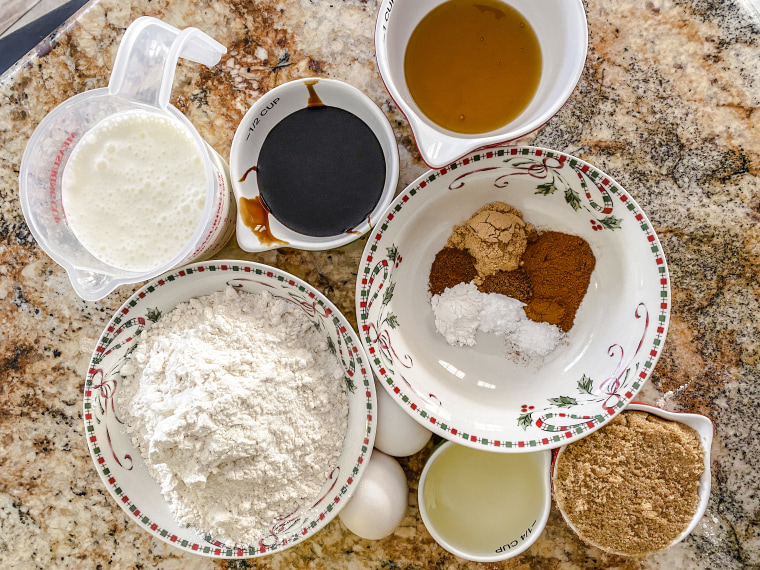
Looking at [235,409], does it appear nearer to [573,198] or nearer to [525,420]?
[525,420]

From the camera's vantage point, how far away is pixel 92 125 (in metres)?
0.94

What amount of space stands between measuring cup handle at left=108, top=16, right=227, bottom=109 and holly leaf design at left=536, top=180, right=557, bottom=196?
25.7 inches

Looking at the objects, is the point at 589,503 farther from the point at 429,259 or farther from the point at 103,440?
the point at 103,440

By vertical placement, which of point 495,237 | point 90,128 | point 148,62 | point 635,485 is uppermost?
point 148,62

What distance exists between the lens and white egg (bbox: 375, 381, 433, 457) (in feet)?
3.34

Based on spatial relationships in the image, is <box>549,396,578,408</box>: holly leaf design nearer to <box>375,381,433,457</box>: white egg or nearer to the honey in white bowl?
<box>375,381,433,457</box>: white egg

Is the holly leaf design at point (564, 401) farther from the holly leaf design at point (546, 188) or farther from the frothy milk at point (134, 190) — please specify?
the frothy milk at point (134, 190)

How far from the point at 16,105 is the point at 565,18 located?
1.01 m

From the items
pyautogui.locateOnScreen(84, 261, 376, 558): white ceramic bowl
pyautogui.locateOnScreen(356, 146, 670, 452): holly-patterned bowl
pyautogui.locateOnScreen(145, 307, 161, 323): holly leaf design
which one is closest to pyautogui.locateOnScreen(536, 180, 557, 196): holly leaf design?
pyautogui.locateOnScreen(356, 146, 670, 452): holly-patterned bowl

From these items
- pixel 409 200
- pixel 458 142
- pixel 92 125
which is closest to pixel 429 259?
pixel 409 200

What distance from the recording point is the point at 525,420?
3.37 feet

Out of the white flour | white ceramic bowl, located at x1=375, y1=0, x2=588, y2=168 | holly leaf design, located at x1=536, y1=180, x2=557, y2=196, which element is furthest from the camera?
holly leaf design, located at x1=536, y1=180, x2=557, y2=196

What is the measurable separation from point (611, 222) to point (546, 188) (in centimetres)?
13

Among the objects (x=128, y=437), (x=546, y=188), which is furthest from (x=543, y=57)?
(x=128, y=437)
